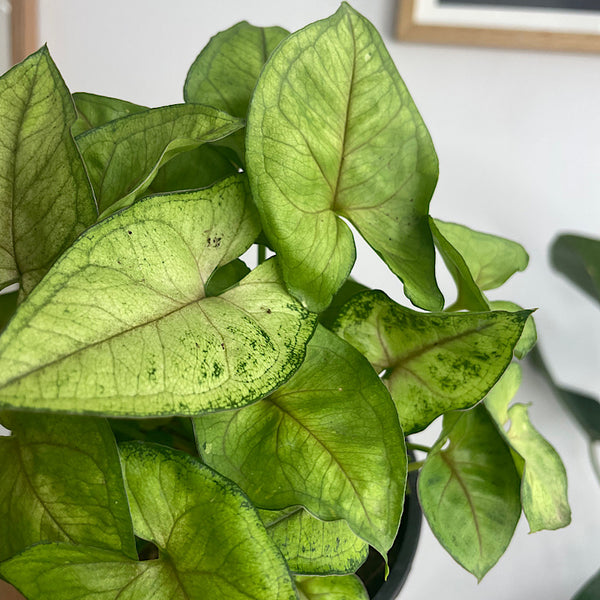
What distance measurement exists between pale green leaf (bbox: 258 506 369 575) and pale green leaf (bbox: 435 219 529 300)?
194 mm

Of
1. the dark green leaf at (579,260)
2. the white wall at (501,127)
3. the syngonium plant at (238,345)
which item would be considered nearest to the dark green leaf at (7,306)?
the syngonium plant at (238,345)

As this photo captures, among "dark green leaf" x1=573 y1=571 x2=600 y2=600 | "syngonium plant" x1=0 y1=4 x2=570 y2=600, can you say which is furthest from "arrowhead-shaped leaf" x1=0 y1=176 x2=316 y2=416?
"dark green leaf" x1=573 y1=571 x2=600 y2=600

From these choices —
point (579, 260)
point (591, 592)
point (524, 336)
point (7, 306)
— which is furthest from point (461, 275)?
point (591, 592)

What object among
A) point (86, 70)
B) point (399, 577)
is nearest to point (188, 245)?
point (399, 577)

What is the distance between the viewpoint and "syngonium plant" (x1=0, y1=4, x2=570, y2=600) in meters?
0.26

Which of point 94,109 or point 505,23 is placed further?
point 505,23

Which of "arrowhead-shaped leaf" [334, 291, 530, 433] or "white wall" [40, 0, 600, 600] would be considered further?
"white wall" [40, 0, 600, 600]

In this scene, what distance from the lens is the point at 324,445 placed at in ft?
1.06

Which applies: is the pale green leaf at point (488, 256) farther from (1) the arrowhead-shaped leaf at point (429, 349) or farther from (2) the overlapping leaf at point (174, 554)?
(2) the overlapping leaf at point (174, 554)

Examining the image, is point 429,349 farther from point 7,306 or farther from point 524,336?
point 7,306

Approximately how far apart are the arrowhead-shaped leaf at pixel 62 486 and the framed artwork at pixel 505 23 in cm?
72

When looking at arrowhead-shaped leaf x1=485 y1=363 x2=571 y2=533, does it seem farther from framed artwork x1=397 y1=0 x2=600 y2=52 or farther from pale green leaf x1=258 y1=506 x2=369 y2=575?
framed artwork x1=397 y1=0 x2=600 y2=52

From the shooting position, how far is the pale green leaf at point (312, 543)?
1.12ft

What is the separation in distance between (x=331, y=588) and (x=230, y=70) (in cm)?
34
